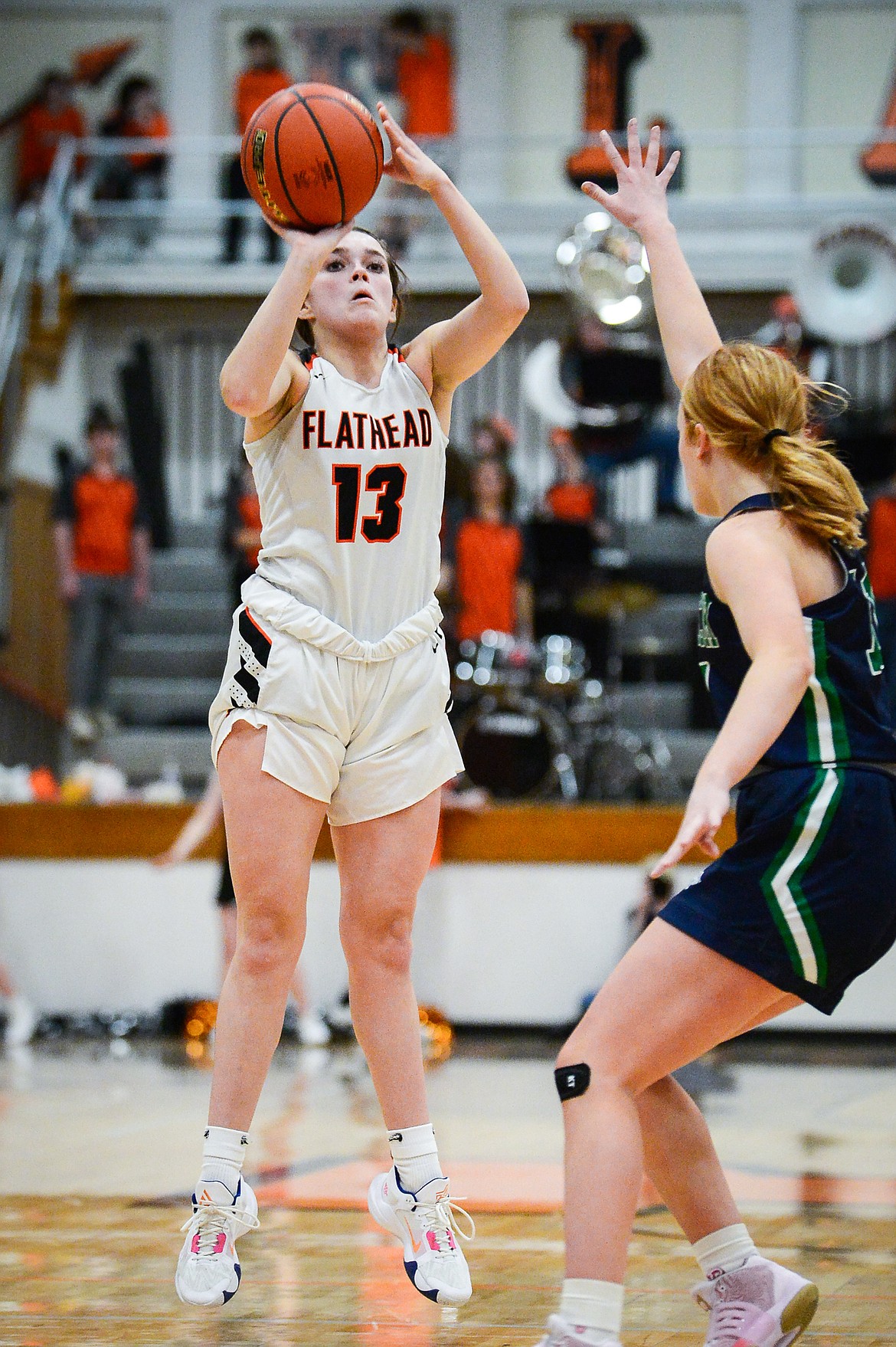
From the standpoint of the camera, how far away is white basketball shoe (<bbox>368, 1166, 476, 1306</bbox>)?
10.5ft

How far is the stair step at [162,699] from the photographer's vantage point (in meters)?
11.6

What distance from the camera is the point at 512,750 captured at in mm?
9609

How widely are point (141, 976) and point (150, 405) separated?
5835mm

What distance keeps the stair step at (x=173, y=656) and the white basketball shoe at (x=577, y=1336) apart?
32.5 feet

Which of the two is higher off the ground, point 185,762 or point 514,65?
point 514,65

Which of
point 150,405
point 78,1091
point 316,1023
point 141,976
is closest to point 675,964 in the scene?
point 78,1091

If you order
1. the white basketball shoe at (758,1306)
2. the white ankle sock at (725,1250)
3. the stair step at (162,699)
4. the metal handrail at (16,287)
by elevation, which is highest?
the metal handrail at (16,287)

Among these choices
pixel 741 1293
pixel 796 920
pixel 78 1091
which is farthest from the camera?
pixel 78 1091

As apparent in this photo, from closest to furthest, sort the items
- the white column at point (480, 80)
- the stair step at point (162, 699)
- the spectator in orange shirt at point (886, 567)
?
the spectator in orange shirt at point (886, 567)
the stair step at point (162, 699)
the white column at point (480, 80)

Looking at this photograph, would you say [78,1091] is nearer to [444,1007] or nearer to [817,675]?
[444,1007]

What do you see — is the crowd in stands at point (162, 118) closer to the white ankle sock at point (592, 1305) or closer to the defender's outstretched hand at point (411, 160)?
the defender's outstretched hand at point (411, 160)

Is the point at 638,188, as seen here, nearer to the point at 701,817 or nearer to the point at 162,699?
the point at 701,817

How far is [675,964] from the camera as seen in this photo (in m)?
2.62

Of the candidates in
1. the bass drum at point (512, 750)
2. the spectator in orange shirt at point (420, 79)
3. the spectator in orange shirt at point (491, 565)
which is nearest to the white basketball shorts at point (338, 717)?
the bass drum at point (512, 750)
